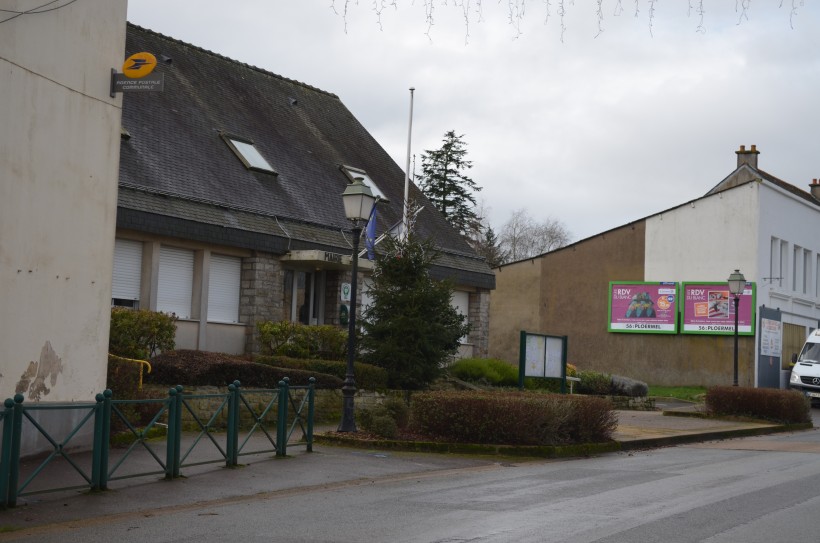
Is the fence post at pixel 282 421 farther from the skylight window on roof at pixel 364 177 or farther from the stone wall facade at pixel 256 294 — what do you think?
the skylight window on roof at pixel 364 177

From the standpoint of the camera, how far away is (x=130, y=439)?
15.0m

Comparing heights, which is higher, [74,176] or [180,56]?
[180,56]

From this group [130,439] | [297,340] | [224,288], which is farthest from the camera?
[224,288]

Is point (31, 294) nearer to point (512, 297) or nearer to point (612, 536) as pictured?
point (612, 536)

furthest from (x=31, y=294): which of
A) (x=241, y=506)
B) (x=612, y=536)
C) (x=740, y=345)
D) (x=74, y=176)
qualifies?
(x=740, y=345)

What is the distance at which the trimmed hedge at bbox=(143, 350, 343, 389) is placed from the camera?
1859cm

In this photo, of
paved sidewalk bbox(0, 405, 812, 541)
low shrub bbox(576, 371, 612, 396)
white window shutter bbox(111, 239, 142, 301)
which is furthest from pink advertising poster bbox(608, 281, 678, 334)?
white window shutter bbox(111, 239, 142, 301)

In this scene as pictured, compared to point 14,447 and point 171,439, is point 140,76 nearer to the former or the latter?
point 171,439

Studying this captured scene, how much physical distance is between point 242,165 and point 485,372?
28.1 feet

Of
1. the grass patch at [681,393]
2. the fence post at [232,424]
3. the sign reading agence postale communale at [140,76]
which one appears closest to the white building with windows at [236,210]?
the sign reading agence postale communale at [140,76]

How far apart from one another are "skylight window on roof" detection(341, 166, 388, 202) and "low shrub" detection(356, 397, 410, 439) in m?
13.1

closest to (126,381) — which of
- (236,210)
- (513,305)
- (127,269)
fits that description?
(127,269)

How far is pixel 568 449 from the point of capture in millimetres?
16922

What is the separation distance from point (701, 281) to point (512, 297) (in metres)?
8.53
